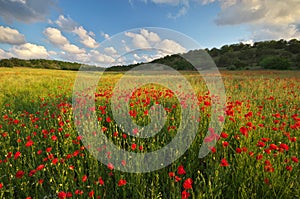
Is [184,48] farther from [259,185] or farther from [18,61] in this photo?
[18,61]

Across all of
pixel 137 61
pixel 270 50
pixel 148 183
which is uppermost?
pixel 270 50

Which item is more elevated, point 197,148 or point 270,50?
point 270,50

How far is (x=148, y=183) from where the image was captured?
2.33 meters

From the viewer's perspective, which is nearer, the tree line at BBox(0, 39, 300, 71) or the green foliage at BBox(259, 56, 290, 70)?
the green foliage at BBox(259, 56, 290, 70)

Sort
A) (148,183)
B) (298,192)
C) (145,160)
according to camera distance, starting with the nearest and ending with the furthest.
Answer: (298,192) < (148,183) < (145,160)

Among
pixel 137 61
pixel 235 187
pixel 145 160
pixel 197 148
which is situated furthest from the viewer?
Result: pixel 137 61

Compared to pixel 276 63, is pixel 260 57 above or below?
above

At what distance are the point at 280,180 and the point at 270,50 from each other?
187ft

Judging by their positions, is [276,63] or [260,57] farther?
[260,57]

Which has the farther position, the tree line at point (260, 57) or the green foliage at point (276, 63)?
the tree line at point (260, 57)

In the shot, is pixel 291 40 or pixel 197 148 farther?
pixel 291 40

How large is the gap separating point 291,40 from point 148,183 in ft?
212

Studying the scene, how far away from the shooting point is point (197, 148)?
114 inches

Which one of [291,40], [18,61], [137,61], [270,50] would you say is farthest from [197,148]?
[18,61]
